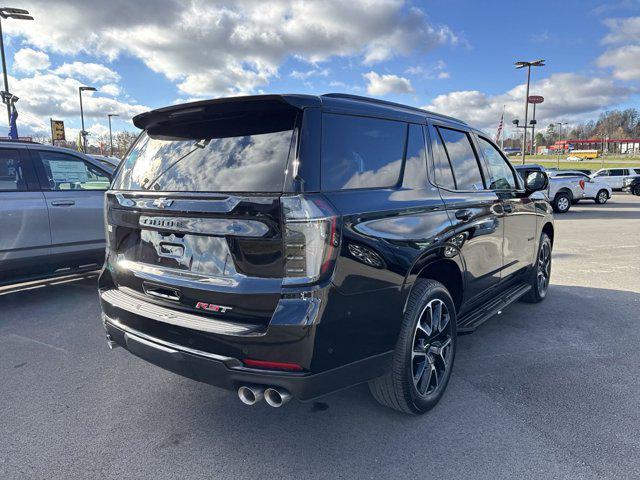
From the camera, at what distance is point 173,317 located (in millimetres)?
2502

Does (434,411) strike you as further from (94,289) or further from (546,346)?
(94,289)

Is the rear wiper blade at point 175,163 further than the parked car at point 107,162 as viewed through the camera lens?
No

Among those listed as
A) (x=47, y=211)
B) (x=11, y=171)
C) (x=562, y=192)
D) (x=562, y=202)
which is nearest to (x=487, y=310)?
(x=47, y=211)

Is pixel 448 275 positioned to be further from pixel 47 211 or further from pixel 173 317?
pixel 47 211

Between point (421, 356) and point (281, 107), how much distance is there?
1780mm

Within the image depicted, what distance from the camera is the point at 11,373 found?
11.9 ft

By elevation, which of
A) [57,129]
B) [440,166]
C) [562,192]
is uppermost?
[57,129]

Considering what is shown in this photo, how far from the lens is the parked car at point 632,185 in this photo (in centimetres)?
2802

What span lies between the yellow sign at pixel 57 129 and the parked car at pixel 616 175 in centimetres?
3278

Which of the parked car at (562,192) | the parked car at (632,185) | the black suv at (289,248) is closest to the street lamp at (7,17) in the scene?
the black suv at (289,248)

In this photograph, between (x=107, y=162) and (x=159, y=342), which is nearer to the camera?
(x=159, y=342)

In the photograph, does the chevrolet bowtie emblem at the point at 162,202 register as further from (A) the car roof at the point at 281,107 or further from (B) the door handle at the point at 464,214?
(B) the door handle at the point at 464,214

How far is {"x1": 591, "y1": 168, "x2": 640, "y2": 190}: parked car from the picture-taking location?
28891mm

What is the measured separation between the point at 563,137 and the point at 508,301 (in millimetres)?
163051
